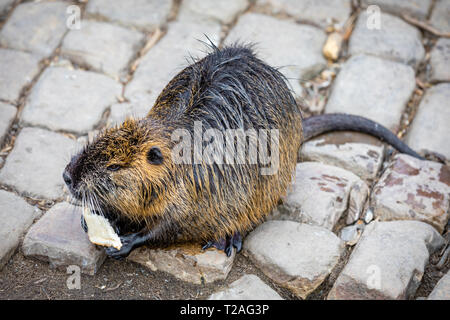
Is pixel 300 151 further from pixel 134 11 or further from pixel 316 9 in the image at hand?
pixel 134 11

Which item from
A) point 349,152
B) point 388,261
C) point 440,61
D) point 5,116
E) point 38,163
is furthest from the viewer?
point 440,61

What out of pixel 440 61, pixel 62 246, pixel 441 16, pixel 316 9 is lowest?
pixel 62 246

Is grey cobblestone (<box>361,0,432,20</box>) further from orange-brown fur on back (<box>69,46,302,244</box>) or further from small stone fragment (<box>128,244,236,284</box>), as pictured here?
small stone fragment (<box>128,244,236,284</box>)

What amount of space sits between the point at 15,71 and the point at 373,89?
97.5 inches

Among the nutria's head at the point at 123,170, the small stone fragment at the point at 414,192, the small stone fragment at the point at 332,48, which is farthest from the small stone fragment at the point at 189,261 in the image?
the small stone fragment at the point at 332,48

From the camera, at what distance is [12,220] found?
2.84m

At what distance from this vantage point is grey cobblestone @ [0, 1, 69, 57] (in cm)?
390

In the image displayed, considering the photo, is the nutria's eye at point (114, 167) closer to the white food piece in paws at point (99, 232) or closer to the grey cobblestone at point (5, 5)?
the white food piece in paws at point (99, 232)

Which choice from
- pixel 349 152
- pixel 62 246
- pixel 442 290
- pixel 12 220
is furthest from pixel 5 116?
pixel 442 290

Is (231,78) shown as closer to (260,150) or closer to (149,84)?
(260,150)

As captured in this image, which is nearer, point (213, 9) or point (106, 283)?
point (106, 283)

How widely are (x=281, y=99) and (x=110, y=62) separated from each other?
1.61 meters

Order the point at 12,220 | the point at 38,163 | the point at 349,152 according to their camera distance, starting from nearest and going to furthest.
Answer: the point at 12,220, the point at 38,163, the point at 349,152

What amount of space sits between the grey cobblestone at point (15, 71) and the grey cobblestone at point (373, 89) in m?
2.07
